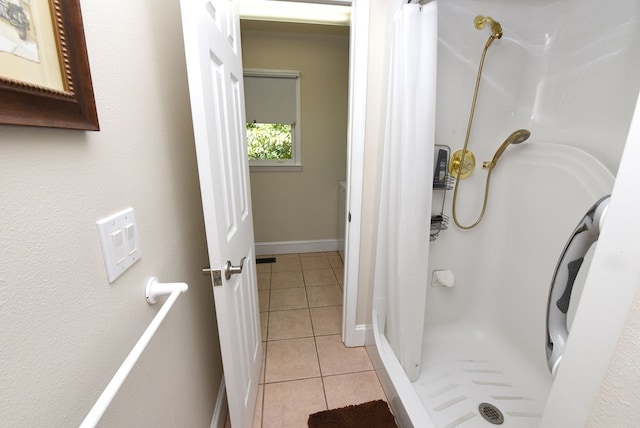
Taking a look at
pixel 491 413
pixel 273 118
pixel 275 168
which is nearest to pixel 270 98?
pixel 273 118

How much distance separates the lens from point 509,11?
4.45ft

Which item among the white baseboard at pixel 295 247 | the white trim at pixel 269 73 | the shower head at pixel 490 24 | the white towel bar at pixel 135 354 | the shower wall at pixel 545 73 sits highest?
the white trim at pixel 269 73

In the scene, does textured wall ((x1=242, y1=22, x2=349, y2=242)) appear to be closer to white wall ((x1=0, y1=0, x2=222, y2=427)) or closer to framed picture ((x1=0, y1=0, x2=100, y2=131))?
white wall ((x1=0, y1=0, x2=222, y2=427))

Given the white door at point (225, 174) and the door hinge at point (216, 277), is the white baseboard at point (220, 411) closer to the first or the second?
the white door at point (225, 174)

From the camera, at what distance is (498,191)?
5.16ft

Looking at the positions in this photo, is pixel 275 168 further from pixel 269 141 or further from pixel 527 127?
pixel 527 127

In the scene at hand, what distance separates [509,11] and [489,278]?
4.79ft

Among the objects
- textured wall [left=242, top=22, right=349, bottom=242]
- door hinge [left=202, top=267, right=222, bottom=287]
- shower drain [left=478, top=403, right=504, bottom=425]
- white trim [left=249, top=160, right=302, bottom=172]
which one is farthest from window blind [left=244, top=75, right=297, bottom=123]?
shower drain [left=478, top=403, right=504, bottom=425]

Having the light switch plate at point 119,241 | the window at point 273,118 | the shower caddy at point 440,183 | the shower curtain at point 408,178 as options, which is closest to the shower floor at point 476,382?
the shower curtain at point 408,178

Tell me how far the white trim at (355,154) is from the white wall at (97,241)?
0.82 meters

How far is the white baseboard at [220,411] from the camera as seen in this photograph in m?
1.23

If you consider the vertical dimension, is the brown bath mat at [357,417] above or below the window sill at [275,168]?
below

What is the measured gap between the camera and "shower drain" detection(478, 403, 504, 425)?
4.02ft

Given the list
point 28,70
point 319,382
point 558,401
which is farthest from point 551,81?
point 319,382
